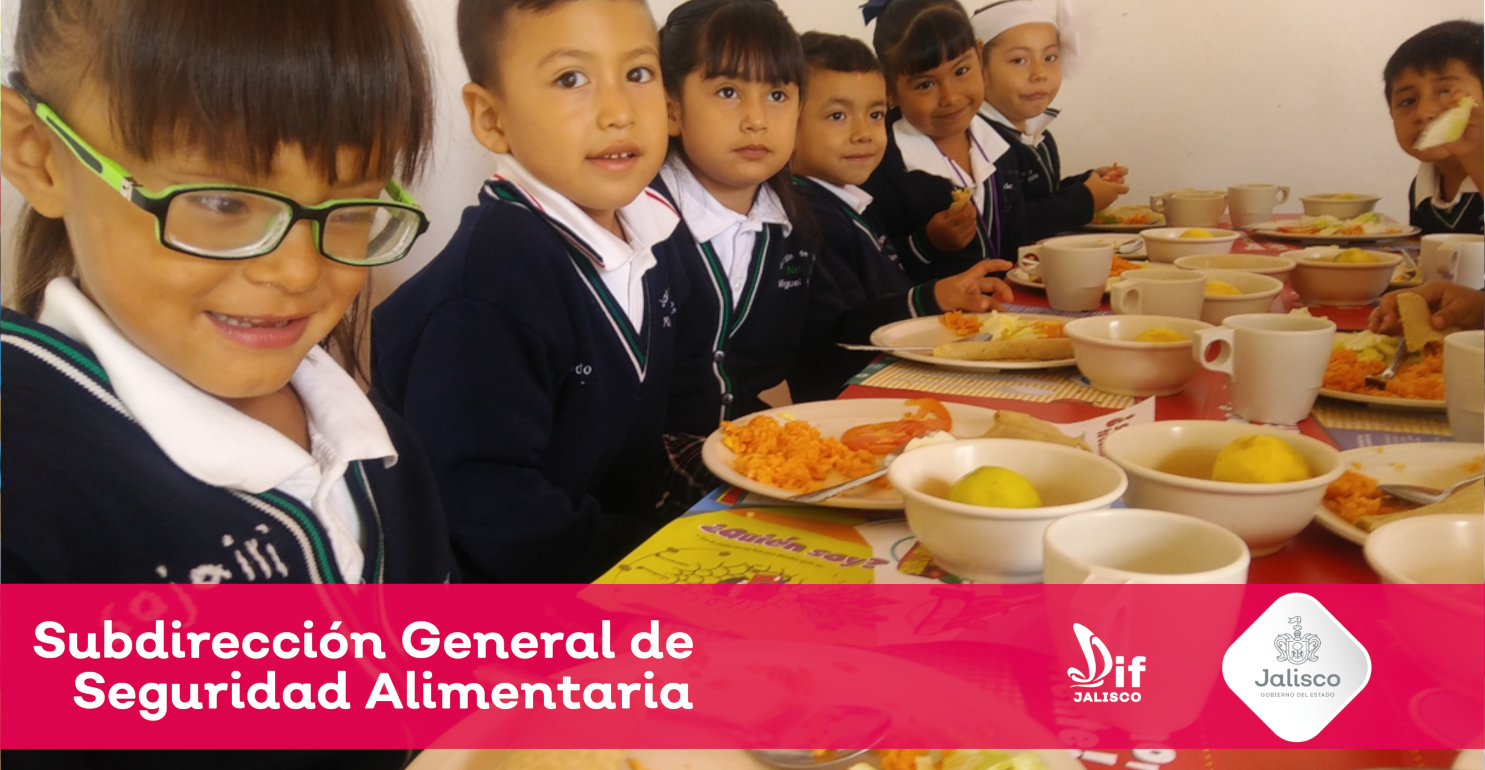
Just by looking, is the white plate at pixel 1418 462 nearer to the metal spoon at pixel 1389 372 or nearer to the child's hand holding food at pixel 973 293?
the metal spoon at pixel 1389 372

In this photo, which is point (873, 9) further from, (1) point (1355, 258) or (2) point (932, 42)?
(1) point (1355, 258)

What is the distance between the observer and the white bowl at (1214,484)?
0.58m

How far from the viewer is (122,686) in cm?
64

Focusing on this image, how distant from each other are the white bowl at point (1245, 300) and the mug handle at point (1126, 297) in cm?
8

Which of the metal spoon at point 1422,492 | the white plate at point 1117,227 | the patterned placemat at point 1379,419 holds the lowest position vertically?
the patterned placemat at point 1379,419

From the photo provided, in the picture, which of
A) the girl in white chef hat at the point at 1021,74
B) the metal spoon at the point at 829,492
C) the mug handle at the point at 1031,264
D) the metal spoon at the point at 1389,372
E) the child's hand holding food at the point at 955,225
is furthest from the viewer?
the girl in white chef hat at the point at 1021,74

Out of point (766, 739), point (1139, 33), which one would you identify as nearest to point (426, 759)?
point (766, 739)

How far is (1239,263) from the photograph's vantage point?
4.60 feet

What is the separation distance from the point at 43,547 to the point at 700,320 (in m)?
1.02

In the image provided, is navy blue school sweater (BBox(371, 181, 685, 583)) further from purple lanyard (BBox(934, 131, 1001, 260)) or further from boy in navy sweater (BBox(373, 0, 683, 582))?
purple lanyard (BBox(934, 131, 1001, 260))

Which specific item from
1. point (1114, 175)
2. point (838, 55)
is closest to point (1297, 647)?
point (838, 55)

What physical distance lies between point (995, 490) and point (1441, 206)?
196 centimetres

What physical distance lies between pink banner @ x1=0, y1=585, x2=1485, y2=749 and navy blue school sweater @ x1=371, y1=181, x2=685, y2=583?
34 cm

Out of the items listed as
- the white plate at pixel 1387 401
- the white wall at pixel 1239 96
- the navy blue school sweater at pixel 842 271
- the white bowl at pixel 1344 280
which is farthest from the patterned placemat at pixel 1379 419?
the white wall at pixel 1239 96
